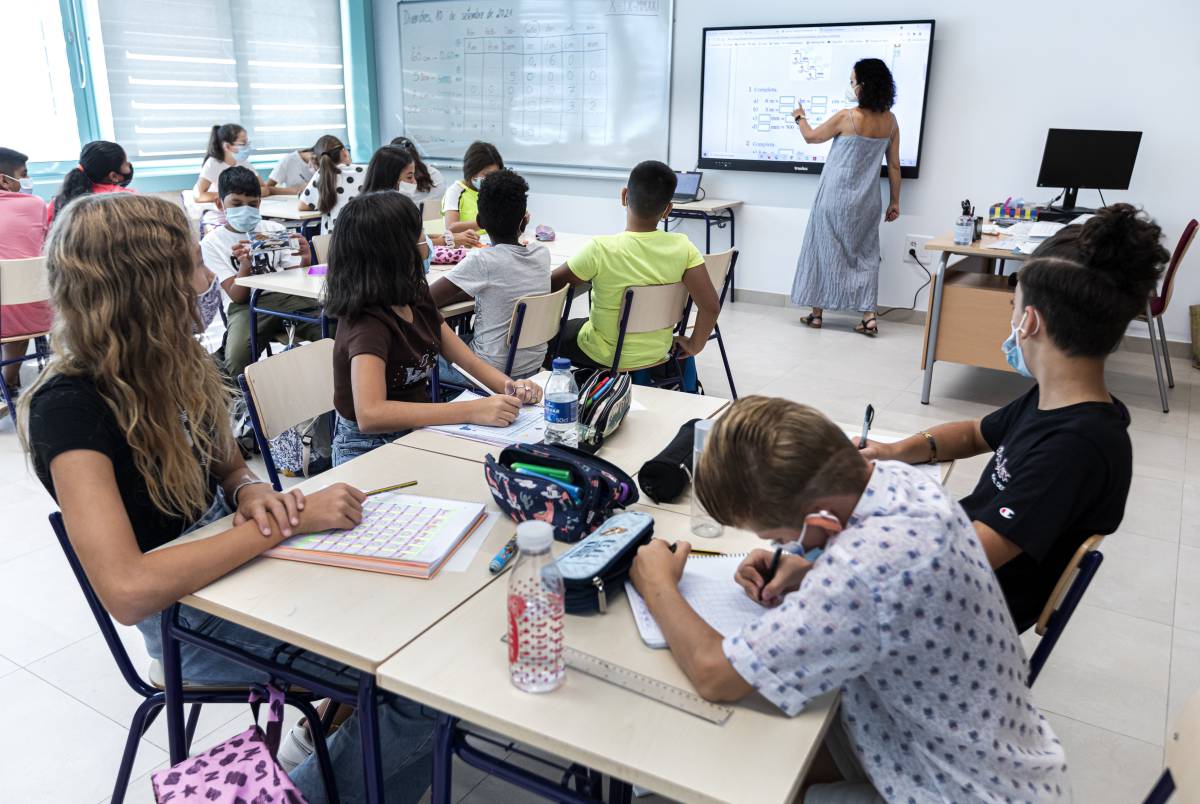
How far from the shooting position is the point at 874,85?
539cm

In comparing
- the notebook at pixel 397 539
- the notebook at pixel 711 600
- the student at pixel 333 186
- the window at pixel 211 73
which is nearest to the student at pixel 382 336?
the notebook at pixel 397 539

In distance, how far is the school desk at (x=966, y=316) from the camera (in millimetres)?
4293

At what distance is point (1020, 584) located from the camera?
1551 mm

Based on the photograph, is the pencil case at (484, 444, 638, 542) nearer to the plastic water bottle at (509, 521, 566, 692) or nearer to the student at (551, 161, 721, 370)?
the plastic water bottle at (509, 521, 566, 692)

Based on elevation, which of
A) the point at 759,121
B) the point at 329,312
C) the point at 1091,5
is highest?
the point at 1091,5

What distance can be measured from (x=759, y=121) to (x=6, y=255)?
4.76 meters

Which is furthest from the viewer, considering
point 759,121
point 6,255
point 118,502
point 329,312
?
point 759,121

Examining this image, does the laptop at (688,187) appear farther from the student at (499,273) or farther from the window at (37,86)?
the window at (37,86)

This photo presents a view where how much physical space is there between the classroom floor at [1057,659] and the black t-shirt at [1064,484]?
0.85 meters

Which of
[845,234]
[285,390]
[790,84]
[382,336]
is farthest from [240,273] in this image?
[790,84]

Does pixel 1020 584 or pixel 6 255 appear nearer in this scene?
pixel 1020 584

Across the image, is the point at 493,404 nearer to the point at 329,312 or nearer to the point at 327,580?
the point at 329,312

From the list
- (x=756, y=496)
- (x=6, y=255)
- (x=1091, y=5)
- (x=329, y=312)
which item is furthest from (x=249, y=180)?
(x=1091, y=5)

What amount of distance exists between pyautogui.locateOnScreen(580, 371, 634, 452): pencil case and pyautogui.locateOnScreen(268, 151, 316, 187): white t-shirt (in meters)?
5.94
